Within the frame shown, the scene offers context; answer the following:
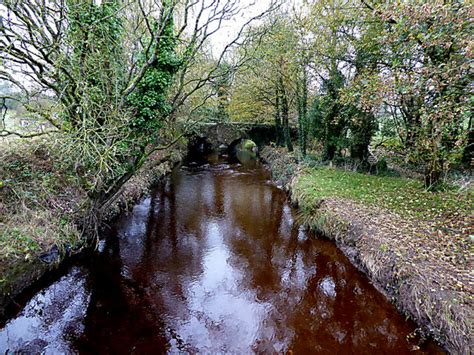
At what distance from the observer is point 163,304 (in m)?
5.87

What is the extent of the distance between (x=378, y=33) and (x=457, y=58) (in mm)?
4330

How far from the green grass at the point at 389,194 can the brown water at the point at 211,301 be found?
6.47ft

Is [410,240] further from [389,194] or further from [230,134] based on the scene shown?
[230,134]

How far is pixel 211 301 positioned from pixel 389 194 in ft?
23.1

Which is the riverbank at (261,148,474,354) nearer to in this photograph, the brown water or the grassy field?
the grassy field

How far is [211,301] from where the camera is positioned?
602cm

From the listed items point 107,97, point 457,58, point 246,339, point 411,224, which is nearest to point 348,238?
point 411,224

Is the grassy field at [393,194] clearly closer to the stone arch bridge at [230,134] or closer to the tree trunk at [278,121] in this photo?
the tree trunk at [278,121]

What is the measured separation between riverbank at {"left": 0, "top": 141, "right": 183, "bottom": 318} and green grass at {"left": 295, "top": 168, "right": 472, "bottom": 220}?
7720 millimetres

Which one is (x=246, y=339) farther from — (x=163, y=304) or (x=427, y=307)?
(x=427, y=307)

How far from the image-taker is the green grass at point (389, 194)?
7.52 metres

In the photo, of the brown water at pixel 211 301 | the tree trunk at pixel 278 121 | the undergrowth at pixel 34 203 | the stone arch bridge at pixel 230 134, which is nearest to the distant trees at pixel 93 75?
the undergrowth at pixel 34 203

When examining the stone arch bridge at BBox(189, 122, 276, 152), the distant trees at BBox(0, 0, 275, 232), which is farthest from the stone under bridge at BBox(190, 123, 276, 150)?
the distant trees at BBox(0, 0, 275, 232)

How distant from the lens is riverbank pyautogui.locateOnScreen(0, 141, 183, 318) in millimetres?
5820
